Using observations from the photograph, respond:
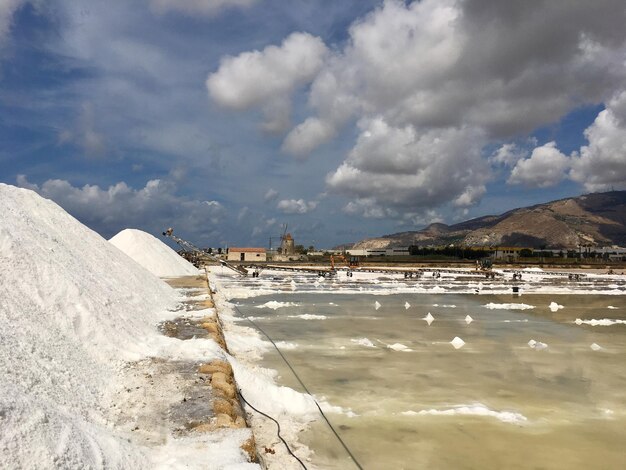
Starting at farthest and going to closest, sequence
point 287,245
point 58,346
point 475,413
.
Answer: point 287,245
point 475,413
point 58,346

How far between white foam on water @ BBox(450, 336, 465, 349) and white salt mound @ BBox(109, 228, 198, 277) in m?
17.7

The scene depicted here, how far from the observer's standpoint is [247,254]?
6694cm

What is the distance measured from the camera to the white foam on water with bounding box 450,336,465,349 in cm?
995

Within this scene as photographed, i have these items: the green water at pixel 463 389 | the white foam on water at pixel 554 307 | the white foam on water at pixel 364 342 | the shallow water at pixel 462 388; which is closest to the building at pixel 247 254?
the white foam on water at pixel 554 307

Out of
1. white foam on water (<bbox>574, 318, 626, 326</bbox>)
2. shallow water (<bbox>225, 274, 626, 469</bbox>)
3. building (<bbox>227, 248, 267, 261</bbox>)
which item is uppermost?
building (<bbox>227, 248, 267, 261</bbox>)

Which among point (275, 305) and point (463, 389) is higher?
point (275, 305)

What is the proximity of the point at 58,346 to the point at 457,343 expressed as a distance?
8.00 m

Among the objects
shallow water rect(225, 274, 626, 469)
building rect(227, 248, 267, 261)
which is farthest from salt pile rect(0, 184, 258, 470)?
building rect(227, 248, 267, 261)

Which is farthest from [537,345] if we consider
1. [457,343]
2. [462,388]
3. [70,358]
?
[70,358]

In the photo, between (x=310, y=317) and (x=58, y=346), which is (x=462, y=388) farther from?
(x=310, y=317)

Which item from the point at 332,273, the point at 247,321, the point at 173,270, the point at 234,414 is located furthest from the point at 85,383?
the point at 332,273

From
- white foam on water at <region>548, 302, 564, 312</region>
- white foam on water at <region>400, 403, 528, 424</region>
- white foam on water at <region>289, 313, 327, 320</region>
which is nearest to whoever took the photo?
white foam on water at <region>400, 403, 528, 424</region>

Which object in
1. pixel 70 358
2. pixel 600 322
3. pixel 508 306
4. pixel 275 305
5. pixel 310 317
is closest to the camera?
pixel 70 358

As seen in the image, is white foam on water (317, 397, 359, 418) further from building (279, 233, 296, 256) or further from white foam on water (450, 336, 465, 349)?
building (279, 233, 296, 256)
